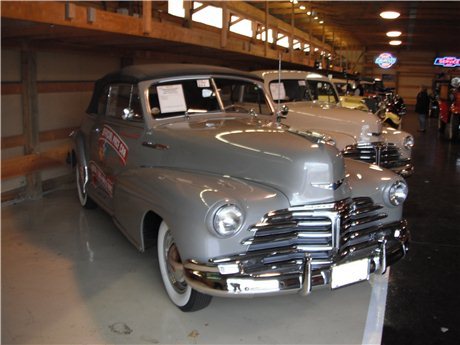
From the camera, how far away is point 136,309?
3174mm

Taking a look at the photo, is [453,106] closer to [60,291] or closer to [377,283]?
[377,283]

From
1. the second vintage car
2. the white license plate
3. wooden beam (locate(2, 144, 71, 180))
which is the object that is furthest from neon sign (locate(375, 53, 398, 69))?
the white license plate

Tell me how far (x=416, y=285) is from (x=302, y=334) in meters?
1.24

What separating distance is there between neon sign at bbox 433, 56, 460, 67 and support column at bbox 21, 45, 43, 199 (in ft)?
84.4

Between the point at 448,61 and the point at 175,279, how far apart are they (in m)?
27.2

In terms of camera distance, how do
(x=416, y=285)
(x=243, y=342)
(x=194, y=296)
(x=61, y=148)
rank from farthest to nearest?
(x=61, y=148) → (x=416, y=285) → (x=194, y=296) → (x=243, y=342)

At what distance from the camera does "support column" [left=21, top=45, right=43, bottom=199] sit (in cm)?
554

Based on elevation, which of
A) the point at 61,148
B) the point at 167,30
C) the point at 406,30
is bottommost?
the point at 61,148

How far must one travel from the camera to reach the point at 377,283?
3.66m

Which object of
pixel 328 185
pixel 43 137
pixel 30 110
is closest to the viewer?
pixel 328 185

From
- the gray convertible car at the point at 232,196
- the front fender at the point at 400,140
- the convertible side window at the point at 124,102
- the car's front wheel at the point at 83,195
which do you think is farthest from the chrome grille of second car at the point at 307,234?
the front fender at the point at 400,140

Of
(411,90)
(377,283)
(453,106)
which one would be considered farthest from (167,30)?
(411,90)

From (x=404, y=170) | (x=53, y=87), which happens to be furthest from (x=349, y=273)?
(x=53, y=87)

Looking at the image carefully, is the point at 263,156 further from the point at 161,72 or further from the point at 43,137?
the point at 43,137
